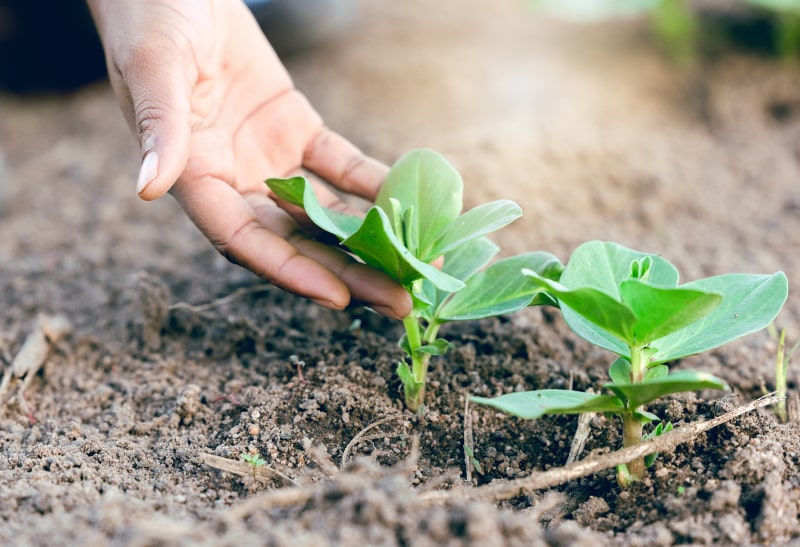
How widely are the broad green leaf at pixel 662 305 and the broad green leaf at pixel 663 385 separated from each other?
0.27 ft

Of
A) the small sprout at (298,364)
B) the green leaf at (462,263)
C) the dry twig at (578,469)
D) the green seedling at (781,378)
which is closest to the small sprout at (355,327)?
the small sprout at (298,364)

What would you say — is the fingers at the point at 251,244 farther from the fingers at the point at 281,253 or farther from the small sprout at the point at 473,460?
the small sprout at the point at 473,460

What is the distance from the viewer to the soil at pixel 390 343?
1.22 metres

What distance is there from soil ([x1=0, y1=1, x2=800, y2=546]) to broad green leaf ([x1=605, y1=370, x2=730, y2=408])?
0.18m

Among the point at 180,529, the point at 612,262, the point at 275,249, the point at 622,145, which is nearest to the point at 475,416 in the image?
the point at 612,262

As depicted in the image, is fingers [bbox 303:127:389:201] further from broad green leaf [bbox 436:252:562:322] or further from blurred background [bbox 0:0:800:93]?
blurred background [bbox 0:0:800:93]

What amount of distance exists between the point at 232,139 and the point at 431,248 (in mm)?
732

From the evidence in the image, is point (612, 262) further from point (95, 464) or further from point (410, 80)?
point (410, 80)

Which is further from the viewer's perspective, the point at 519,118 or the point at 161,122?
the point at 519,118

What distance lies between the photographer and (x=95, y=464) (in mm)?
1399

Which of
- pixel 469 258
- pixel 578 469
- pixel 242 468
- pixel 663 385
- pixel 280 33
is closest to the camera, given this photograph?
pixel 663 385

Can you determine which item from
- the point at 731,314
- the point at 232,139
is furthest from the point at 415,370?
the point at 232,139

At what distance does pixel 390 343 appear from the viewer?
1753 millimetres

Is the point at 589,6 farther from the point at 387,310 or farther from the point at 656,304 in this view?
the point at 656,304
